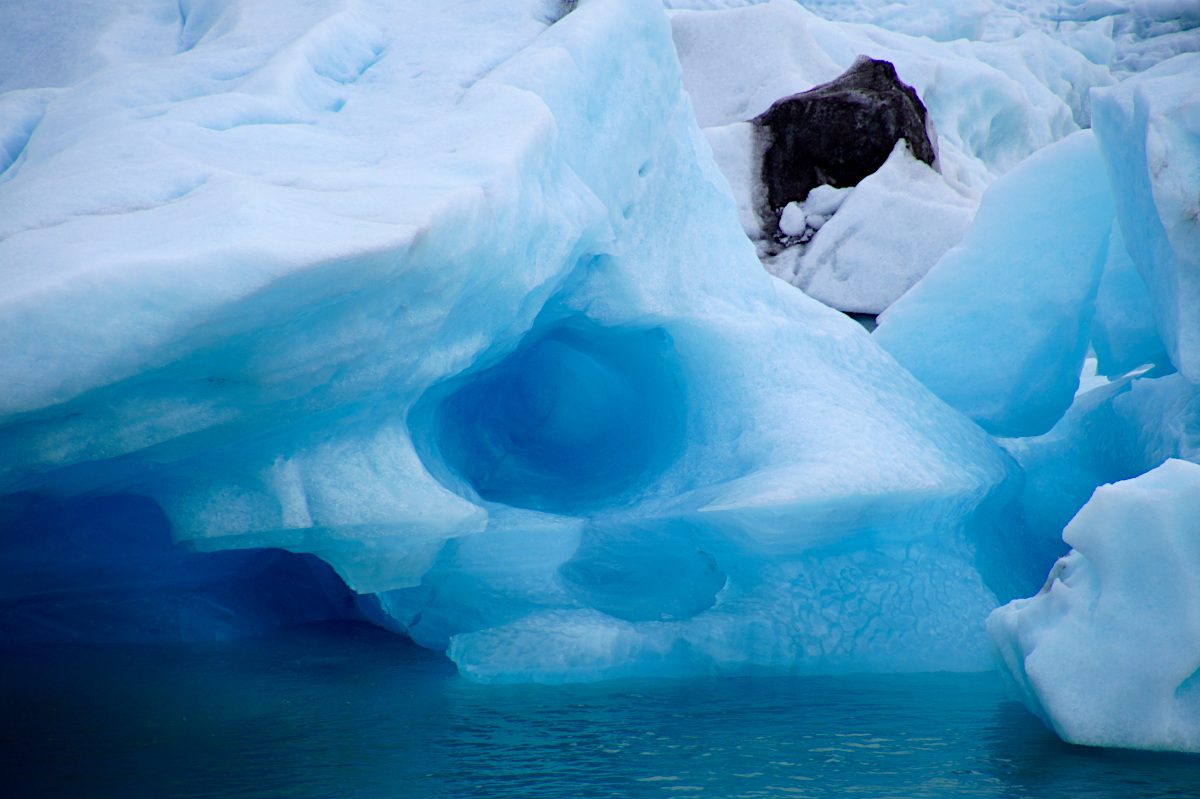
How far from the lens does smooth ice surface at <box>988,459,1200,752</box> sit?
183 centimetres

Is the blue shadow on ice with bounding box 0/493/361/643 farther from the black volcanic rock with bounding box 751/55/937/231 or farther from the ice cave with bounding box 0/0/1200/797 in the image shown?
the black volcanic rock with bounding box 751/55/937/231

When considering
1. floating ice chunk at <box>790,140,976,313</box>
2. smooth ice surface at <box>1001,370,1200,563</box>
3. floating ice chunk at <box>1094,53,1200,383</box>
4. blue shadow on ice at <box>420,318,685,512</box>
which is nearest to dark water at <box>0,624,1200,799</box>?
blue shadow on ice at <box>420,318,685,512</box>

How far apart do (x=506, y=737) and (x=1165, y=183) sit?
93.4 inches

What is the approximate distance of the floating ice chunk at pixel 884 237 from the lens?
7230mm

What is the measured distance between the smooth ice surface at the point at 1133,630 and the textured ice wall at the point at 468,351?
0.69m

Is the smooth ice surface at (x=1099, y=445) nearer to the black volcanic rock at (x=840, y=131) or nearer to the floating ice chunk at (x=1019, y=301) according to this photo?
the floating ice chunk at (x=1019, y=301)

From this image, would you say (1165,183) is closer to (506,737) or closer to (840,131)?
(506,737)

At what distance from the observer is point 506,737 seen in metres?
1.97

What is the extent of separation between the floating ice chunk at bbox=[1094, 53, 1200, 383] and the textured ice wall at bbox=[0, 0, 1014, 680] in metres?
0.75

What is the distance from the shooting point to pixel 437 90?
2.79m

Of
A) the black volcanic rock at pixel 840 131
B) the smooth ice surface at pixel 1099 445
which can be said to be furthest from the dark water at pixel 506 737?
the black volcanic rock at pixel 840 131

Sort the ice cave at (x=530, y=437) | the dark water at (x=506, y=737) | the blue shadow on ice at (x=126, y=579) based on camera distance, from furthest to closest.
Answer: the blue shadow on ice at (x=126, y=579) < the ice cave at (x=530, y=437) < the dark water at (x=506, y=737)

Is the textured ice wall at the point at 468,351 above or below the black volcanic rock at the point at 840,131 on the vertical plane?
above

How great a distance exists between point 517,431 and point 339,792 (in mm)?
2547
